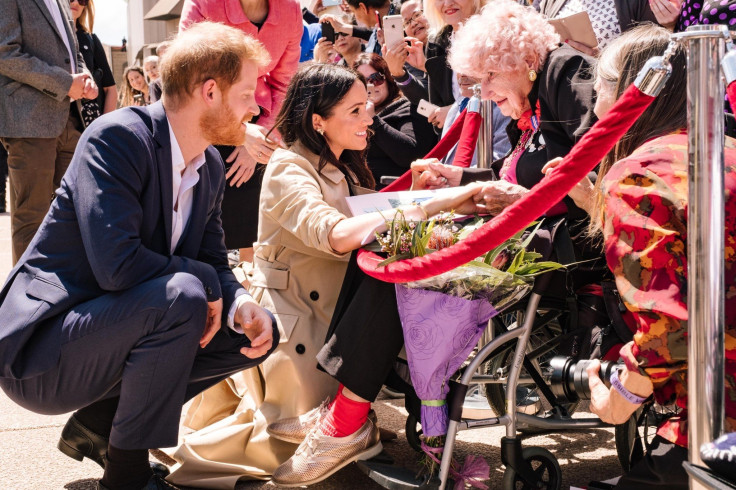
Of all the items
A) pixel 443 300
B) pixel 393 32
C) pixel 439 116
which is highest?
pixel 393 32

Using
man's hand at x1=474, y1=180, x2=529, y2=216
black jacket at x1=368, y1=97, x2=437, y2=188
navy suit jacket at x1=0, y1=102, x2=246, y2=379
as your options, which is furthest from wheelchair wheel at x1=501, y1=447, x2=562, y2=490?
black jacket at x1=368, y1=97, x2=437, y2=188

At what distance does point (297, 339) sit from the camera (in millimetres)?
3207

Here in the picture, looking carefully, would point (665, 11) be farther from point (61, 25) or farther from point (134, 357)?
point (61, 25)

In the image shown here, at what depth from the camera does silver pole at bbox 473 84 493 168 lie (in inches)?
144

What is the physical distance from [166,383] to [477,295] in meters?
0.98

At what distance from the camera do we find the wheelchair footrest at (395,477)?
271 centimetres

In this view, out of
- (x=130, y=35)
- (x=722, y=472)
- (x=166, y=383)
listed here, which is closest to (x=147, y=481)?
(x=166, y=383)

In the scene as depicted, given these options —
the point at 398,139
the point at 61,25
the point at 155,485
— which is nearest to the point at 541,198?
the point at 155,485

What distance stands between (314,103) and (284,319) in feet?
2.80

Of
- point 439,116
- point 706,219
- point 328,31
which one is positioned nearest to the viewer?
point 706,219

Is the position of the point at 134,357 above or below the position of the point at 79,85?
below

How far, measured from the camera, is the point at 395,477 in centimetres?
280

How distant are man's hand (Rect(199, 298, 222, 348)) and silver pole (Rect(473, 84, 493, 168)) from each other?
149 centimetres

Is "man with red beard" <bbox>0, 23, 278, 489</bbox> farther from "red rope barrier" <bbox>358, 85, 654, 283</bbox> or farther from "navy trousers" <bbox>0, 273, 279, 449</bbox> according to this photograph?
"red rope barrier" <bbox>358, 85, 654, 283</bbox>
